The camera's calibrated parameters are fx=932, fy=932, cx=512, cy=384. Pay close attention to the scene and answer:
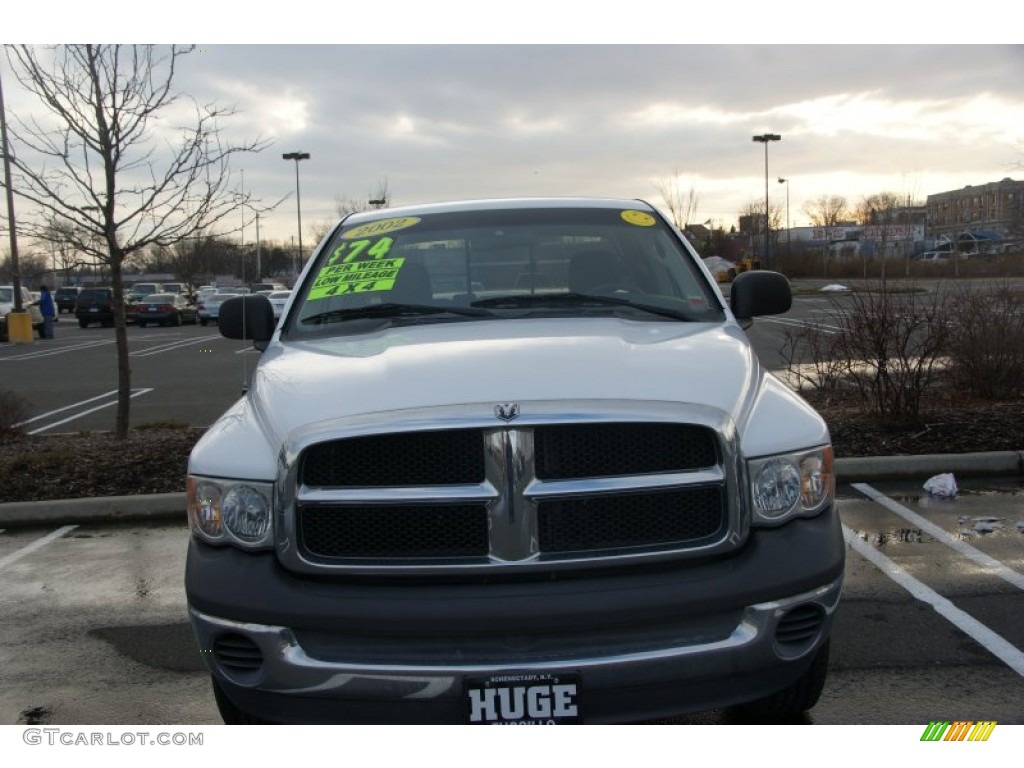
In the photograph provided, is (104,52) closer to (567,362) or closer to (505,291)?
(505,291)

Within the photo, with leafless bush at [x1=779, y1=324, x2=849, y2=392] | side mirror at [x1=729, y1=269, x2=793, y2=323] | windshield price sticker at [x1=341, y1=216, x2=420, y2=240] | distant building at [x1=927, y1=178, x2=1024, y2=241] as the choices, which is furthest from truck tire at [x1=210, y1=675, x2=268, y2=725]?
distant building at [x1=927, y1=178, x2=1024, y2=241]

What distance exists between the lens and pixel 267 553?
2.72 meters

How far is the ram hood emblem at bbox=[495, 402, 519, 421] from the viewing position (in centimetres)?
260

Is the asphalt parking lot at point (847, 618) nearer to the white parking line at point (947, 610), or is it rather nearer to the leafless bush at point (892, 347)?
the white parking line at point (947, 610)

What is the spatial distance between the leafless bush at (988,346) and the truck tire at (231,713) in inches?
313

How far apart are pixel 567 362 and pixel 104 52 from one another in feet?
22.0

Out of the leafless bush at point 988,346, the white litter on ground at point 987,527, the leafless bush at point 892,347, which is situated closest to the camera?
the white litter on ground at point 987,527

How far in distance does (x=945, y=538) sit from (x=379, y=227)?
12.2ft

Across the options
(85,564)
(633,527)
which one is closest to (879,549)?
(633,527)

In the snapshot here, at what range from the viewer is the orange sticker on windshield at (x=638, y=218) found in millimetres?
4391

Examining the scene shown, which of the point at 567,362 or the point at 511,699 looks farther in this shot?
the point at 567,362

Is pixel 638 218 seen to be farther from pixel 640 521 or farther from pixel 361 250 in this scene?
pixel 640 521

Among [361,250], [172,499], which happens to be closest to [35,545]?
[172,499]
